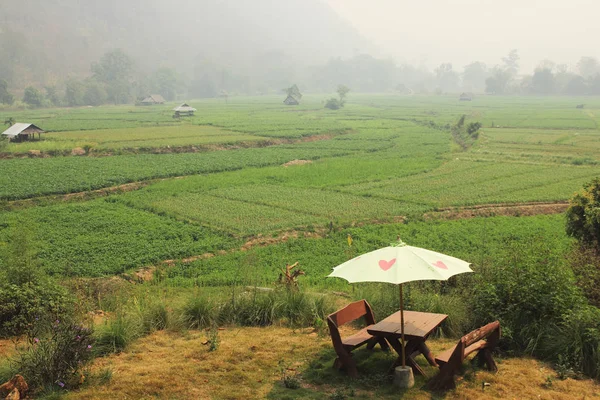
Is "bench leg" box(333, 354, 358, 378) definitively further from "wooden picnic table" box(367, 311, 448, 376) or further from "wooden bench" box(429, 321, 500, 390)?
"wooden bench" box(429, 321, 500, 390)

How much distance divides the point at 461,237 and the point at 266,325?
12.2 m

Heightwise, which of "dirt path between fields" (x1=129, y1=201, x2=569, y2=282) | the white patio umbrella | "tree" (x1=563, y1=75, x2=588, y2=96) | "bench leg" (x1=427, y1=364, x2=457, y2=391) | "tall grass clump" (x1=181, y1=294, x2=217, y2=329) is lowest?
"dirt path between fields" (x1=129, y1=201, x2=569, y2=282)

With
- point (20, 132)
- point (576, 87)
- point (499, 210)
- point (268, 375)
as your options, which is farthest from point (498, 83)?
point (268, 375)

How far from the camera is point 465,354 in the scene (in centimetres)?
718

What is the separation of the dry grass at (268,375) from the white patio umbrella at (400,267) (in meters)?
0.87

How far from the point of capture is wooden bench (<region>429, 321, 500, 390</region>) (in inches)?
275

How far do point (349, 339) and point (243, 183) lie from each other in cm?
2365

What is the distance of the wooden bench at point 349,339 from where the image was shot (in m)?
7.59

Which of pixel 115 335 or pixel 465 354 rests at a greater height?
pixel 465 354

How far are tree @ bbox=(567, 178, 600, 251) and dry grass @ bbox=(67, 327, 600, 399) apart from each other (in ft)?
26.6

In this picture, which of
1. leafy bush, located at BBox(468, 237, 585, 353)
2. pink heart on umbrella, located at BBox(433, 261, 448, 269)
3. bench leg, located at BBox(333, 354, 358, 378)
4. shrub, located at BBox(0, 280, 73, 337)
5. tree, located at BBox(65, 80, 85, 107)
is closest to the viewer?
pink heart on umbrella, located at BBox(433, 261, 448, 269)

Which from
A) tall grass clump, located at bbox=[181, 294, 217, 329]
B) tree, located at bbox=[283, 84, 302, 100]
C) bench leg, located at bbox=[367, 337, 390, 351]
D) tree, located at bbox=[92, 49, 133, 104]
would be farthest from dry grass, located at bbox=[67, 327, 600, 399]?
tree, located at bbox=[92, 49, 133, 104]

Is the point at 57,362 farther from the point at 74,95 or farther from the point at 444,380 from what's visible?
the point at 74,95

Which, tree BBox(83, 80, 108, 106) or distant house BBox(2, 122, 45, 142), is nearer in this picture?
distant house BBox(2, 122, 45, 142)
